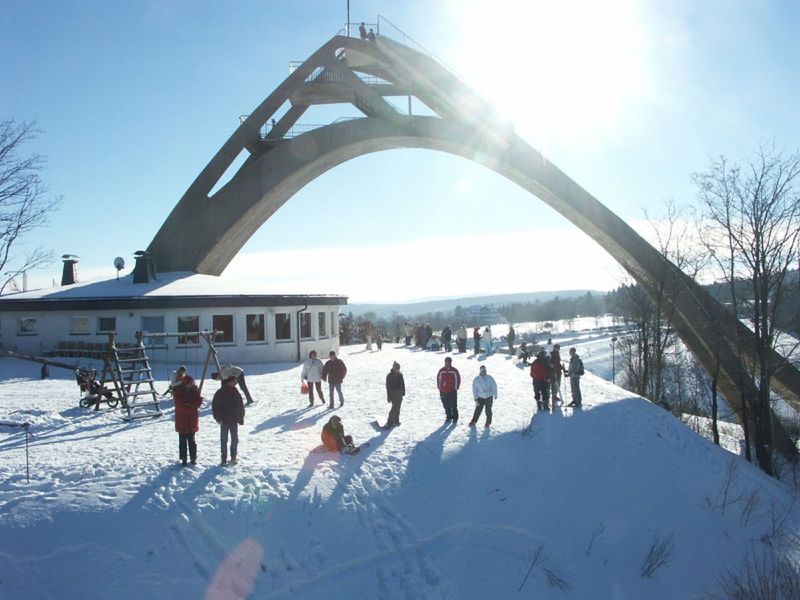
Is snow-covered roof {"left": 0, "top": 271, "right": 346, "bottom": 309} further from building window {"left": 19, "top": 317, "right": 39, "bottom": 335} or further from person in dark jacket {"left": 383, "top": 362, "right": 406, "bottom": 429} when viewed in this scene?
person in dark jacket {"left": 383, "top": 362, "right": 406, "bottom": 429}

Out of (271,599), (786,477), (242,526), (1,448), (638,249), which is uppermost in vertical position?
Answer: (638,249)

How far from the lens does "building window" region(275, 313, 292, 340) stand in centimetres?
2580

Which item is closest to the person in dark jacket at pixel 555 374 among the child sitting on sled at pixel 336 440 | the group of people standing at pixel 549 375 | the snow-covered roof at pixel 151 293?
the group of people standing at pixel 549 375

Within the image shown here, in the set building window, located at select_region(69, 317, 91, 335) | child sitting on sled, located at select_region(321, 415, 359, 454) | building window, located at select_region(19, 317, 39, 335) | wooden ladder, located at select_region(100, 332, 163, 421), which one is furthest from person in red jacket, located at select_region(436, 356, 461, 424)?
building window, located at select_region(19, 317, 39, 335)

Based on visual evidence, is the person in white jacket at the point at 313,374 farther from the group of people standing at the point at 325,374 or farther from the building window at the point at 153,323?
the building window at the point at 153,323

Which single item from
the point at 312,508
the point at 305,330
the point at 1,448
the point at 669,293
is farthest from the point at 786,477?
the point at 1,448

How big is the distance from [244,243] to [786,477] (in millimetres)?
30512

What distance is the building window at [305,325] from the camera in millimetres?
26984

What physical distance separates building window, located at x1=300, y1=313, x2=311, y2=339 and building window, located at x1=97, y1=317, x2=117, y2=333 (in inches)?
326

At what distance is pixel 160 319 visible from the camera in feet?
79.8

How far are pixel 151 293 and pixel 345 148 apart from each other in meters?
14.7

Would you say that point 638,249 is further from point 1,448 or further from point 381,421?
point 1,448

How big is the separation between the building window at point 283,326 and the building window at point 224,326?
2.13m

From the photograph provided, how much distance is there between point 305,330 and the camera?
1073 inches
